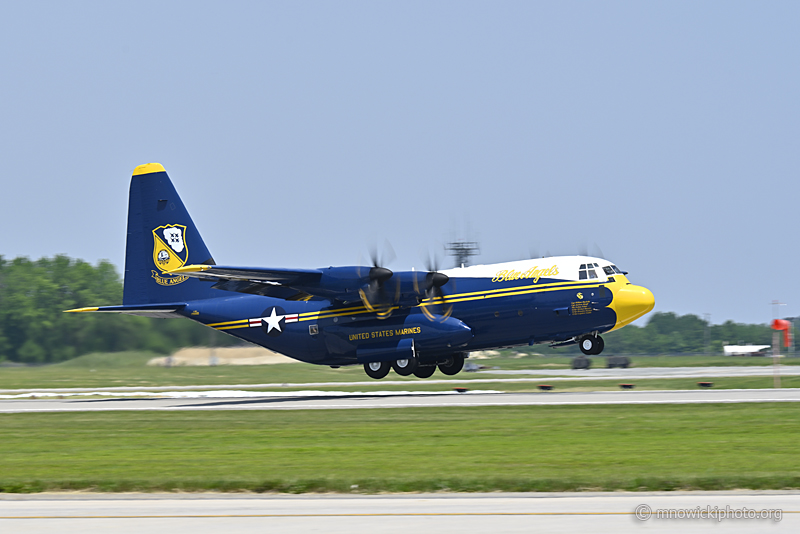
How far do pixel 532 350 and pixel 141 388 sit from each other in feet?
168

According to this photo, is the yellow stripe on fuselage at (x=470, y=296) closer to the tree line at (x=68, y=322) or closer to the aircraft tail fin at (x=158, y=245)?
the aircraft tail fin at (x=158, y=245)

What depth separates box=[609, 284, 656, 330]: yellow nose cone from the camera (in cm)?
3606

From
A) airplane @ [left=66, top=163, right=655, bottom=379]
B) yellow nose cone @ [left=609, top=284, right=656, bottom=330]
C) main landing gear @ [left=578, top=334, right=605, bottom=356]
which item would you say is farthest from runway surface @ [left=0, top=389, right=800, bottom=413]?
yellow nose cone @ [left=609, top=284, right=656, bottom=330]

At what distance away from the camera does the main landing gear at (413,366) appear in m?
38.3

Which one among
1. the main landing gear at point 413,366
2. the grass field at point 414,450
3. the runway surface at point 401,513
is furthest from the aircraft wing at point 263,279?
the runway surface at point 401,513

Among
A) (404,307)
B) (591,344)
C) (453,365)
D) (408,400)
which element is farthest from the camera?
(453,365)

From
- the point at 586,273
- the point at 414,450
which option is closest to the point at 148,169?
the point at 586,273

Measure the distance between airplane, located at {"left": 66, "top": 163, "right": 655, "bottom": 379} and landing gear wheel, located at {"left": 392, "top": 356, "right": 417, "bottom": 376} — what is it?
0.05 m

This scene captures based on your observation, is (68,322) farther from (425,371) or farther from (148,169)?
(425,371)

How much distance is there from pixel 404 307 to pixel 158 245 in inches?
513

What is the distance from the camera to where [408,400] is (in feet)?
114

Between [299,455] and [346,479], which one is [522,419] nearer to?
[299,455]

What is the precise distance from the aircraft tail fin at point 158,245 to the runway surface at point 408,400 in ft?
17.3

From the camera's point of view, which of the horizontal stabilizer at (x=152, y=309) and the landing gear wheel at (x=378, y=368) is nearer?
the landing gear wheel at (x=378, y=368)
